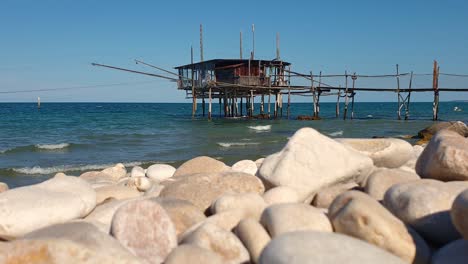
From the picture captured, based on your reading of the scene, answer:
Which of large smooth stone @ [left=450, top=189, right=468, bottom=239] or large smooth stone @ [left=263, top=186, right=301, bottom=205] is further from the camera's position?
large smooth stone @ [left=263, top=186, right=301, bottom=205]

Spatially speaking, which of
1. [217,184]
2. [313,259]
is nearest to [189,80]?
[217,184]

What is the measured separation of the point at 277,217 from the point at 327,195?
1.27m

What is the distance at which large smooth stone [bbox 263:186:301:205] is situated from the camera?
4.62 metres

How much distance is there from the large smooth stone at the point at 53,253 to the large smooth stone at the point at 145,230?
53 cm

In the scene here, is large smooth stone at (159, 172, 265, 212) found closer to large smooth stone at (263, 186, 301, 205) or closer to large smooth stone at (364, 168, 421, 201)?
large smooth stone at (263, 186, 301, 205)

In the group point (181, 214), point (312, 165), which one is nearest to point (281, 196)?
point (312, 165)

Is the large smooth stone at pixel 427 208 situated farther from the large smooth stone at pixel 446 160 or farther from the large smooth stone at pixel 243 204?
the large smooth stone at pixel 243 204

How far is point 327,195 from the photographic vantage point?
482cm

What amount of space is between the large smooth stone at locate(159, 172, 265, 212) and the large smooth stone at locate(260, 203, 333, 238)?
4.24 feet

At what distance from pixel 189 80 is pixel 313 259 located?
34.9 meters

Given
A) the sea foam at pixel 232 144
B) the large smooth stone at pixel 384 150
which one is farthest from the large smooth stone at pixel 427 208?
the sea foam at pixel 232 144

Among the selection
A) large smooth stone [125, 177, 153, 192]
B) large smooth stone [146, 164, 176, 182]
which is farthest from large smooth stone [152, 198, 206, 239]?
large smooth stone [146, 164, 176, 182]

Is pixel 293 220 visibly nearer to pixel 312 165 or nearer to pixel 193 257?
pixel 193 257

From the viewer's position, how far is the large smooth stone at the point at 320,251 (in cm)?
265
